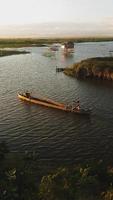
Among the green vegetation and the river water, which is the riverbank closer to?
the river water

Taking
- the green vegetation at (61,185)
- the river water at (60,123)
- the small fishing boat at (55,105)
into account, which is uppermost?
the green vegetation at (61,185)

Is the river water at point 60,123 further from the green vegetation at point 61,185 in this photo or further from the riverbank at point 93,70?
the green vegetation at point 61,185

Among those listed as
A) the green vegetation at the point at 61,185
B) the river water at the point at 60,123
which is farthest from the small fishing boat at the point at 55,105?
the green vegetation at the point at 61,185

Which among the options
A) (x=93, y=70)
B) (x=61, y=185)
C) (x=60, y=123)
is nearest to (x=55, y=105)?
(x=60, y=123)

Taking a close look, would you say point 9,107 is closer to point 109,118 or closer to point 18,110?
point 18,110

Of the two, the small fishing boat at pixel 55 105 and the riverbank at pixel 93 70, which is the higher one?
the riverbank at pixel 93 70
